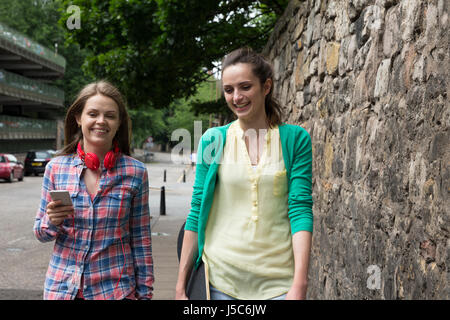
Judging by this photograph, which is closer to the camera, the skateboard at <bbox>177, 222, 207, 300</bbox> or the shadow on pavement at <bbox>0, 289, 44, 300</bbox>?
the skateboard at <bbox>177, 222, 207, 300</bbox>

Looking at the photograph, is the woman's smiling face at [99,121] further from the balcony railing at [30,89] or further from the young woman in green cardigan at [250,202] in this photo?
the balcony railing at [30,89]

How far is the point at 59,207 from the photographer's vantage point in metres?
2.38

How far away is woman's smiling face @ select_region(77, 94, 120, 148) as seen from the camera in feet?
8.37

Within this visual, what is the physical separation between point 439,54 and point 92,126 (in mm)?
1594

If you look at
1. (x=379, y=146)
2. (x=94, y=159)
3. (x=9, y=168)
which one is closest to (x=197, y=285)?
(x=94, y=159)

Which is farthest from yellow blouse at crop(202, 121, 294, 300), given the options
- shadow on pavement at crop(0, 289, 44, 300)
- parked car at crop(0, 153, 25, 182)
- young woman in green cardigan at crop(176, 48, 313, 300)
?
parked car at crop(0, 153, 25, 182)

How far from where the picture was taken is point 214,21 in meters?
11.5

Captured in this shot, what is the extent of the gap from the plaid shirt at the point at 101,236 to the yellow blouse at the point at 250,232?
527 millimetres

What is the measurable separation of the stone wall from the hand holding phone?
160 cm

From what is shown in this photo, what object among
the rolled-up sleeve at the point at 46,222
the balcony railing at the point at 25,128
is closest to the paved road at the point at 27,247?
the rolled-up sleeve at the point at 46,222

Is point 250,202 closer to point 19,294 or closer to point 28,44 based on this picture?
point 19,294

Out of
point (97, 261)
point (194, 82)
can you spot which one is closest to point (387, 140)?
point (97, 261)

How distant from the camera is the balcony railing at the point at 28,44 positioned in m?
35.9

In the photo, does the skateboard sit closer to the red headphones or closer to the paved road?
the red headphones
